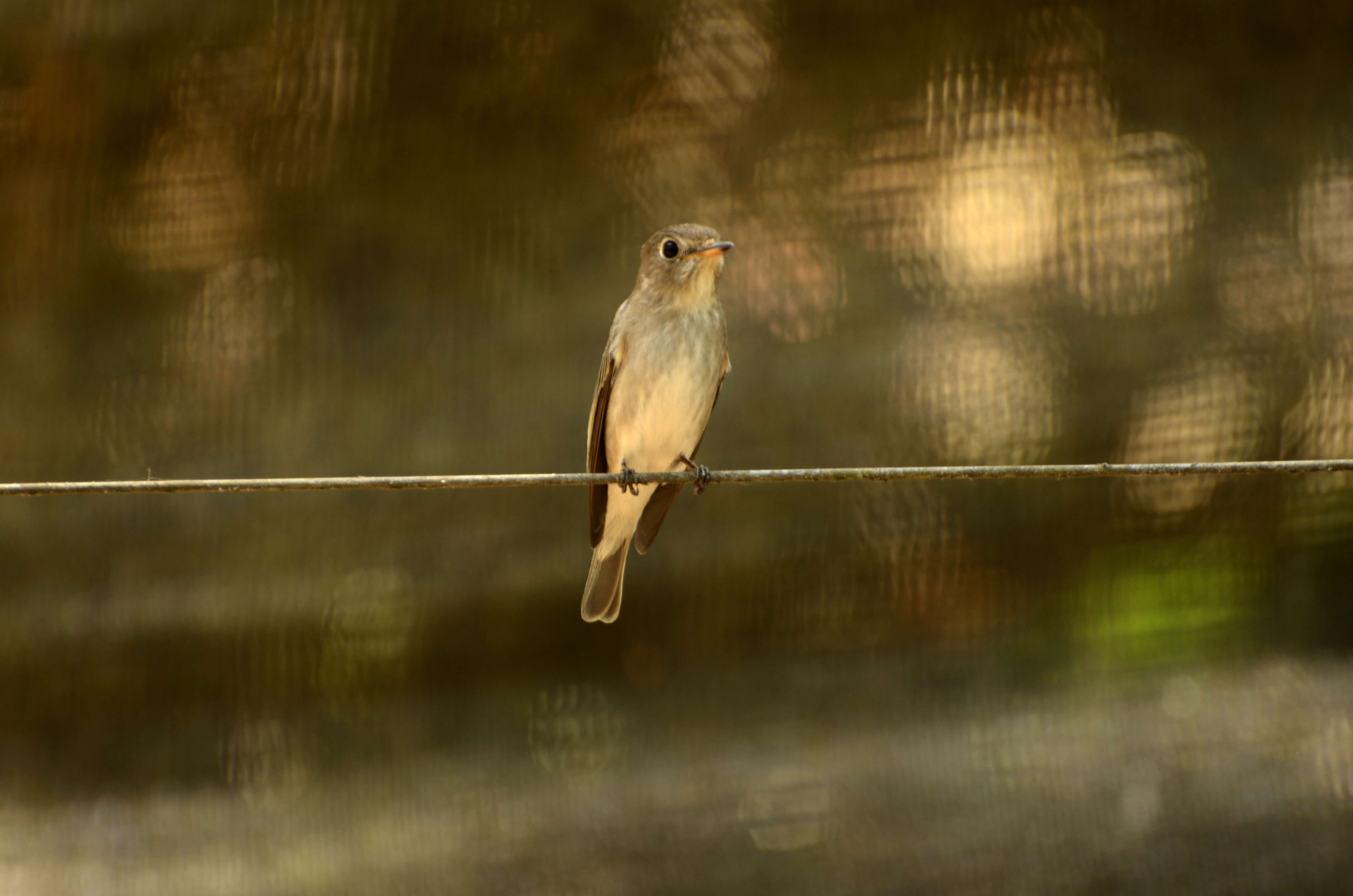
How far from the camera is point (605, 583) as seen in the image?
9.46 feet

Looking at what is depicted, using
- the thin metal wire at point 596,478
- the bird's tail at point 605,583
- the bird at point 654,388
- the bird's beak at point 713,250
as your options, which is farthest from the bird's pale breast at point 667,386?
the thin metal wire at point 596,478

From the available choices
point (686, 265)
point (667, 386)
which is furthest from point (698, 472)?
point (686, 265)

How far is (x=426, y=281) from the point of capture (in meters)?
4.23

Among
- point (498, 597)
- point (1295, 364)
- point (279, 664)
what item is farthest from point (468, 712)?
point (1295, 364)

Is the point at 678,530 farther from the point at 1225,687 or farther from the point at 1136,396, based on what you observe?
the point at 1225,687

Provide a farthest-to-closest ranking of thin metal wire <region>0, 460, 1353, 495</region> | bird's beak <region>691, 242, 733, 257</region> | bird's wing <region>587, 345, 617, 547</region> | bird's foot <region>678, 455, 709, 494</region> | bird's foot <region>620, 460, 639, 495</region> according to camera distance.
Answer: bird's wing <region>587, 345, 617, 547</region>, bird's foot <region>620, 460, 639, 495</region>, bird's beak <region>691, 242, 733, 257</region>, bird's foot <region>678, 455, 709, 494</region>, thin metal wire <region>0, 460, 1353, 495</region>

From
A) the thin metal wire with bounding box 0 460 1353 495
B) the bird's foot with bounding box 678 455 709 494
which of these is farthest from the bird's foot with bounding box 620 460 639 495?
the thin metal wire with bounding box 0 460 1353 495

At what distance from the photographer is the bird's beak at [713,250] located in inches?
94.7

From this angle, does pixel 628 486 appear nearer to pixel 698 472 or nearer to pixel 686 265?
pixel 698 472

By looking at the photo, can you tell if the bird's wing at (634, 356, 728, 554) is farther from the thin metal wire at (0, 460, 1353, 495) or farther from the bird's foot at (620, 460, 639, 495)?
the thin metal wire at (0, 460, 1353, 495)

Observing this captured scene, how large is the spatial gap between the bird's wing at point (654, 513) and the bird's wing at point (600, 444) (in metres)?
0.11

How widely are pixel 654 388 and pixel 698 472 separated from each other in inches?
13.7

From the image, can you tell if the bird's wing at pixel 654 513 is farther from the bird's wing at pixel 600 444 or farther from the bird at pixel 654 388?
the bird's wing at pixel 600 444

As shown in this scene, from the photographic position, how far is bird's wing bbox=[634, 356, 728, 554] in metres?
2.81
